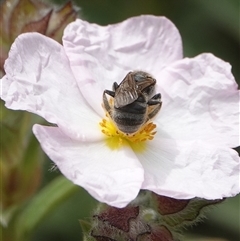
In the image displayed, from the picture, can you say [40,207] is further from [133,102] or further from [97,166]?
[133,102]

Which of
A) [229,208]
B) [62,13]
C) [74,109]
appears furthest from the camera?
[229,208]

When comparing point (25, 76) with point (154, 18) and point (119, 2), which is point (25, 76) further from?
point (119, 2)

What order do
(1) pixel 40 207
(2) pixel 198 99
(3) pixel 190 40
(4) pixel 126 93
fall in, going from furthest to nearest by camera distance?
(3) pixel 190 40
(1) pixel 40 207
(2) pixel 198 99
(4) pixel 126 93

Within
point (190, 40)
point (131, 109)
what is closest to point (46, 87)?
point (131, 109)

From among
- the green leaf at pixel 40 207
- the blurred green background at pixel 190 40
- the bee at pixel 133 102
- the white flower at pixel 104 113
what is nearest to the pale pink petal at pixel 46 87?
the white flower at pixel 104 113

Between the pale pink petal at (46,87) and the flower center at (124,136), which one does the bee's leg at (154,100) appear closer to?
the flower center at (124,136)

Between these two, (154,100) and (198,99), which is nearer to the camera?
(154,100)

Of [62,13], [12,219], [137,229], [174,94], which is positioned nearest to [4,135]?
[12,219]


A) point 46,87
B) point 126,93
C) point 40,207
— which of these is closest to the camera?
point 126,93

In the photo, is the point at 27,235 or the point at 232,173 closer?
the point at 232,173
